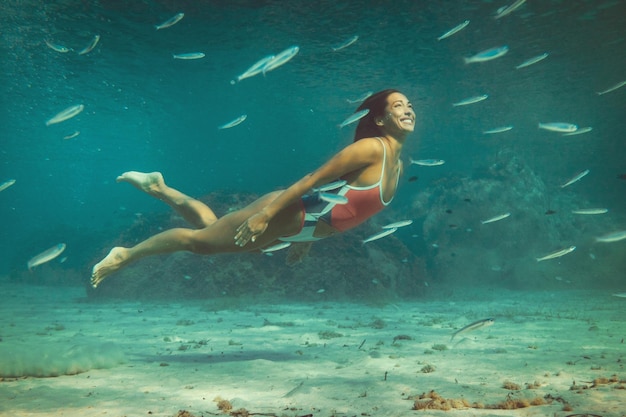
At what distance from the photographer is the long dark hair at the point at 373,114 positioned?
15.8 feet

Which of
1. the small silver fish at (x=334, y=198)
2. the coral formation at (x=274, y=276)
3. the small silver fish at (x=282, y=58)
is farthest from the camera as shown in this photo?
the coral formation at (x=274, y=276)

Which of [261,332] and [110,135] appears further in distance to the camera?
[110,135]

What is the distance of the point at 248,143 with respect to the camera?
58938 millimetres

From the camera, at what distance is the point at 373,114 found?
4.91 metres

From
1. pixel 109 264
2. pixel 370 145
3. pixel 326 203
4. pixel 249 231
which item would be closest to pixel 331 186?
pixel 326 203

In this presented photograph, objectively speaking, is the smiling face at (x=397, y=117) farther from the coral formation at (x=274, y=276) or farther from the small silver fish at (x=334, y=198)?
the coral formation at (x=274, y=276)

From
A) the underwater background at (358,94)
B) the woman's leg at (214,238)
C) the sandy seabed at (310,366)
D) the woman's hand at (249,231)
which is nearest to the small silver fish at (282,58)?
the woman's leg at (214,238)

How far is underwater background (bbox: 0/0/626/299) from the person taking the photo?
632 inches

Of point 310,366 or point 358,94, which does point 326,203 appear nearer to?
point 310,366

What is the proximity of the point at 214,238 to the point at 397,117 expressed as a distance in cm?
275

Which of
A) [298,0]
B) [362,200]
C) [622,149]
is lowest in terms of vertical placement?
[622,149]

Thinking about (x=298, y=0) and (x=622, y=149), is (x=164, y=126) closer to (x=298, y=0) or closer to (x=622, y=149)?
(x=298, y=0)

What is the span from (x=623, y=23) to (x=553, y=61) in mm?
4461

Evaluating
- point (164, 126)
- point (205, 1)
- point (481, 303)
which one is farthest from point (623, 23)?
point (164, 126)
